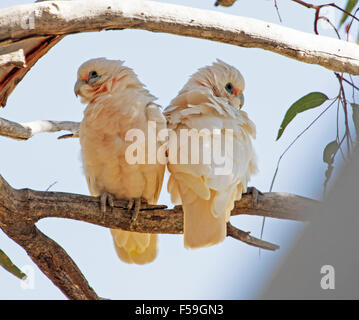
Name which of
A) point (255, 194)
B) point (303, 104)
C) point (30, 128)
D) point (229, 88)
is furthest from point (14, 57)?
point (229, 88)

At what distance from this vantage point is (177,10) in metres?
1.50

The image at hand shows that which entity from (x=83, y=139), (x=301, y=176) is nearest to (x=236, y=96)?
(x=83, y=139)

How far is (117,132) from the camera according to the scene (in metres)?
2.32

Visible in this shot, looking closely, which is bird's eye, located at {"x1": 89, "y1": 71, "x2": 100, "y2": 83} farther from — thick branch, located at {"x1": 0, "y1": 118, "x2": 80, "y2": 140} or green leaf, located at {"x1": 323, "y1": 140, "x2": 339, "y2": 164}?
green leaf, located at {"x1": 323, "y1": 140, "x2": 339, "y2": 164}

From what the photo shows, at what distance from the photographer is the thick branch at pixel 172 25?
139 centimetres

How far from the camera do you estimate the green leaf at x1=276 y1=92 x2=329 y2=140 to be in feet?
7.28

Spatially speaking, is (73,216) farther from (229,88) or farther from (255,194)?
(229,88)

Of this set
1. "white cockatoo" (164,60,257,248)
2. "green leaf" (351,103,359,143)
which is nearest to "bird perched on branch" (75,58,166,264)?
"white cockatoo" (164,60,257,248)

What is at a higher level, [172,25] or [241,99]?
[241,99]

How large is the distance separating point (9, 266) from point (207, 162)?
0.97 m

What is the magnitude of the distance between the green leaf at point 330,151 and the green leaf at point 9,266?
139 centimetres

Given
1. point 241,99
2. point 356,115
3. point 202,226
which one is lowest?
point 202,226

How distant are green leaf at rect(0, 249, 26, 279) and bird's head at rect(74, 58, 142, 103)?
91 centimetres
